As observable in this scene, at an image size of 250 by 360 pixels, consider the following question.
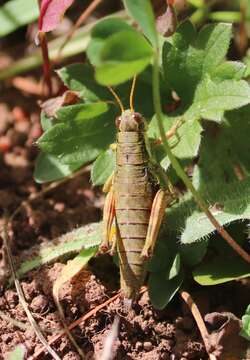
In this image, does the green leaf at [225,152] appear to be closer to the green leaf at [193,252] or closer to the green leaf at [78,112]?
the green leaf at [193,252]

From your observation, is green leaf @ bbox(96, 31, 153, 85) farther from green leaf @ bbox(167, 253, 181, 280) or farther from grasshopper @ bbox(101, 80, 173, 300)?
green leaf @ bbox(167, 253, 181, 280)

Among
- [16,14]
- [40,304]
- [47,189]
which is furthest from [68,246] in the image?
[16,14]

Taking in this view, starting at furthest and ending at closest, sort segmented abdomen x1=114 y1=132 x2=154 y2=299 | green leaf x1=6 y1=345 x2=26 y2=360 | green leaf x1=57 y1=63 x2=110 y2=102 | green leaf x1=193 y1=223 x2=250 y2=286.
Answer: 1. green leaf x1=57 y1=63 x2=110 y2=102
2. green leaf x1=193 y1=223 x2=250 y2=286
3. segmented abdomen x1=114 y1=132 x2=154 y2=299
4. green leaf x1=6 y1=345 x2=26 y2=360

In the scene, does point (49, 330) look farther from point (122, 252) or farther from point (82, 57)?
point (82, 57)

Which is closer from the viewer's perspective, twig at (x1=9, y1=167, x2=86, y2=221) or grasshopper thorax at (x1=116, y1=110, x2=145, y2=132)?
grasshopper thorax at (x1=116, y1=110, x2=145, y2=132)

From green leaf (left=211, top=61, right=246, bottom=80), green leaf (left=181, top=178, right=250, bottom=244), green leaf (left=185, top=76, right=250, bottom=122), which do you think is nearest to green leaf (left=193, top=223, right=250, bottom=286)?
green leaf (left=181, top=178, right=250, bottom=244)

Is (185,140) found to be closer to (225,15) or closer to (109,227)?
(109,227)

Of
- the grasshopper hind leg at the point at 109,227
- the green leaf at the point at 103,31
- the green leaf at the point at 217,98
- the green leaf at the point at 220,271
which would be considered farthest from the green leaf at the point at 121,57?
the green leaf at the point at 220,271
